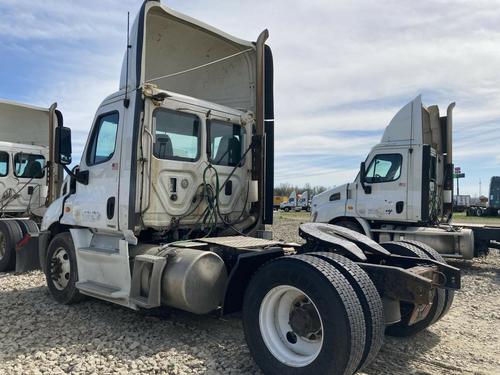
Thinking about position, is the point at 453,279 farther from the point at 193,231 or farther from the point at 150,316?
the point at 150,316

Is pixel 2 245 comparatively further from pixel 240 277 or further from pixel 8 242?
pixel 240 277

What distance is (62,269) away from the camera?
6539 mm

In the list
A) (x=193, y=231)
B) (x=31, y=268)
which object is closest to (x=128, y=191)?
(x=193, y=231)

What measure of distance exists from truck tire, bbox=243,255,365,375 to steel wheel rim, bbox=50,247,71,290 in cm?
333

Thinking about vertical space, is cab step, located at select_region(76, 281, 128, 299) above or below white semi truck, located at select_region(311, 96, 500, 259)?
below

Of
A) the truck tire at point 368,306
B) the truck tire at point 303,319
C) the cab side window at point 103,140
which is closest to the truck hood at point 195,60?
the cab side window at point 103,140

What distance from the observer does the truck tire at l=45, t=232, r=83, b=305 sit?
6.27m

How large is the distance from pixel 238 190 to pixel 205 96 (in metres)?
1.61

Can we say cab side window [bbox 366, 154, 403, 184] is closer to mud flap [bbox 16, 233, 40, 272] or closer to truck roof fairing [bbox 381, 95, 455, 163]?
truck roof fairing [bbox 381, 95, 455, 163]

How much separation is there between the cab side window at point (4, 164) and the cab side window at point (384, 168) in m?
8.16

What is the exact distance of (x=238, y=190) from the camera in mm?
6488

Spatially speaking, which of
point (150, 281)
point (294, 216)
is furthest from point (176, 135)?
point (294, 216)

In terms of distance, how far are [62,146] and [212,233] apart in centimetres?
224

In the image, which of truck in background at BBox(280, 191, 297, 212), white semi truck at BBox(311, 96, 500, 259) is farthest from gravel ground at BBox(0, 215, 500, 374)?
truck in background at BBox(280, 191, 297, 212)
